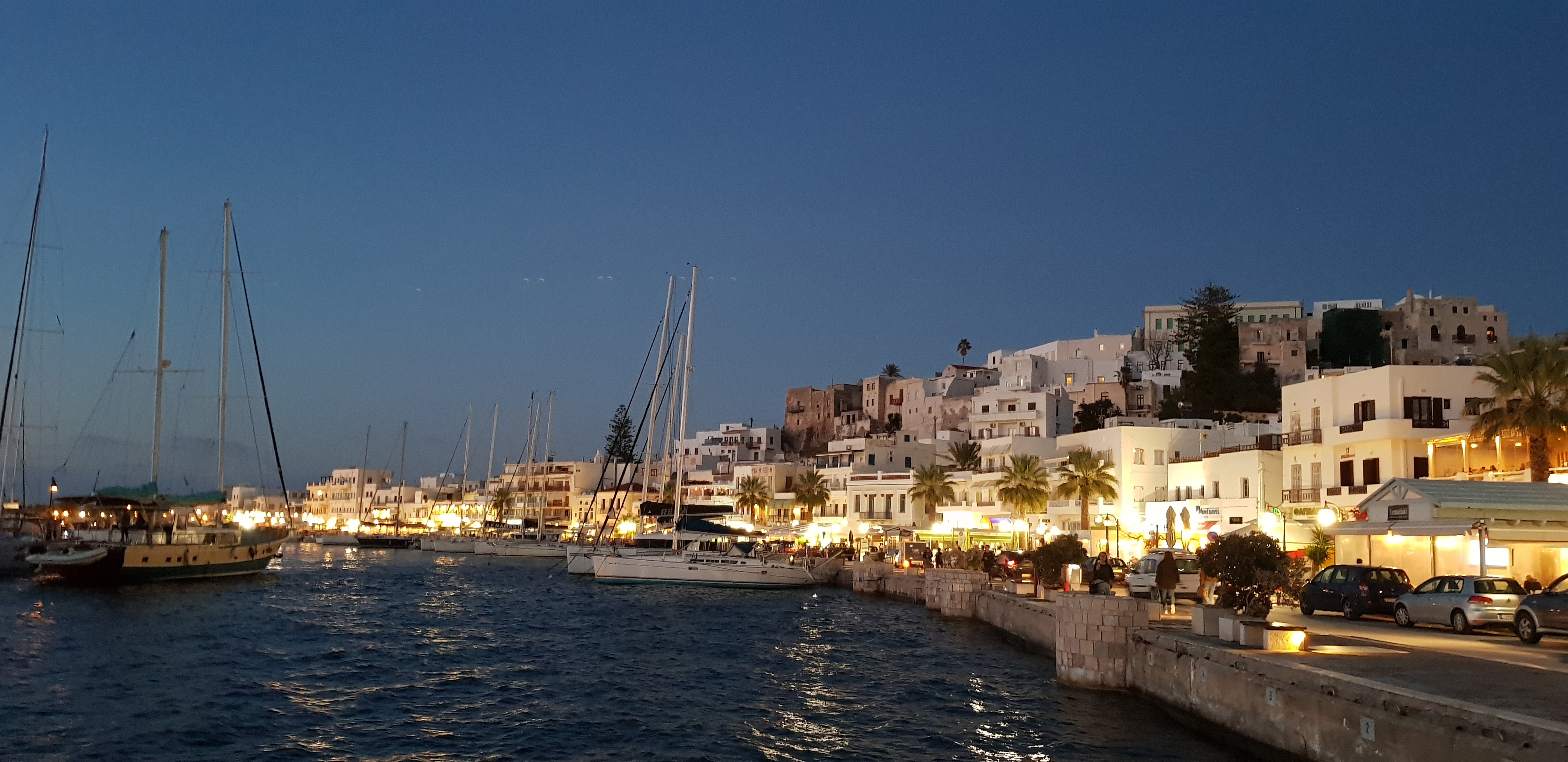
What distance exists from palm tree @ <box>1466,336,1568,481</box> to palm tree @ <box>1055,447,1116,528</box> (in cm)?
2348

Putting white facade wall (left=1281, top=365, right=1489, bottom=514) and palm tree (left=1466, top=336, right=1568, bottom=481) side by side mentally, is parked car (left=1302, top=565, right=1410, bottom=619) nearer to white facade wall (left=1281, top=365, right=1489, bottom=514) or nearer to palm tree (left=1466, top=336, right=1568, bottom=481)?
palm tree (left=1466, top=336, right=1568, bottom=481)

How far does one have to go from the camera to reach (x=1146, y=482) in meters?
57.2

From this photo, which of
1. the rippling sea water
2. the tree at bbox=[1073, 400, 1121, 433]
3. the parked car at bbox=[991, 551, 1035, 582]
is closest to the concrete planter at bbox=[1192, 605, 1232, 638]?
the rippling sea water

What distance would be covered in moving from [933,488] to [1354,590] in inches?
1683

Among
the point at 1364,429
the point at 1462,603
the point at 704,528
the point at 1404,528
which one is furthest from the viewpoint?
Answer: the point at 704,528

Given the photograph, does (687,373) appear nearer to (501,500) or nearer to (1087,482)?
(1087,482)

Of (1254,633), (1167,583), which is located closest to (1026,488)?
(1167,583)

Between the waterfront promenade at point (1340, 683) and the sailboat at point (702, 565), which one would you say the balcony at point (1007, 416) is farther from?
the waterfront promenade at point (1340, 683)

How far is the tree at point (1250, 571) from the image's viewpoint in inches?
693

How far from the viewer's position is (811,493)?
263 feet

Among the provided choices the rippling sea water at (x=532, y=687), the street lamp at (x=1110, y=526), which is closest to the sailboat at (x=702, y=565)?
the rippling sea water at (x=532, y=687)

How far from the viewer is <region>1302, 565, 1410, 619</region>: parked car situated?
82.0 feet

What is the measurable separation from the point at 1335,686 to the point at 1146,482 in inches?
1806

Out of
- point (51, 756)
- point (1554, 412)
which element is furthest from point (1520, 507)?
point (51, 756)
